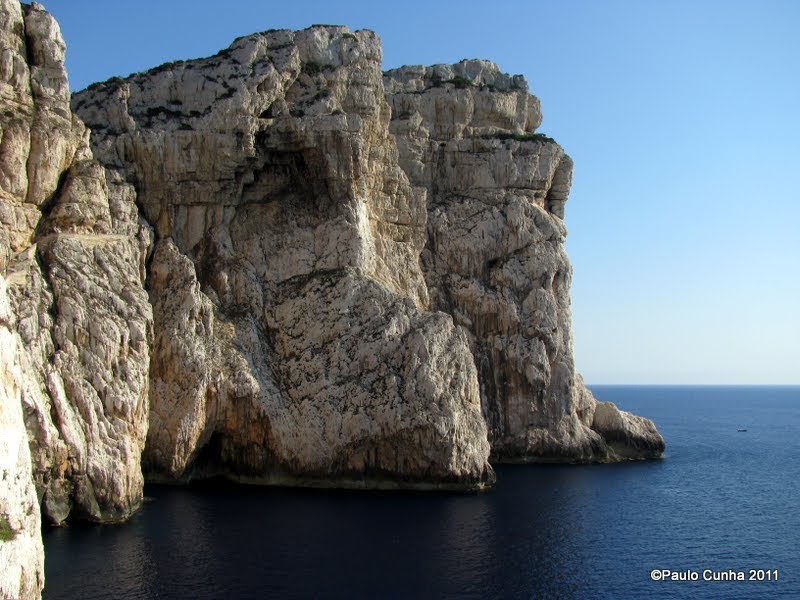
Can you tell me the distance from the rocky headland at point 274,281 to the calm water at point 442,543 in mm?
3550

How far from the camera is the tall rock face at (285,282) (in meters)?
53.1

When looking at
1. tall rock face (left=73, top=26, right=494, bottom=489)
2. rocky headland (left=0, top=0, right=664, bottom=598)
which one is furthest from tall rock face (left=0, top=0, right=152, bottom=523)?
tall rock face (left=73, top=26, right=494, bottom=489)

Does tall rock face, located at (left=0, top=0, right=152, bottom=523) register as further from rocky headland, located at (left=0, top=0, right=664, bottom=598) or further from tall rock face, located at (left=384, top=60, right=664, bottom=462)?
tall rock face, located at (left=384, top=60, right=664, bottom=462)

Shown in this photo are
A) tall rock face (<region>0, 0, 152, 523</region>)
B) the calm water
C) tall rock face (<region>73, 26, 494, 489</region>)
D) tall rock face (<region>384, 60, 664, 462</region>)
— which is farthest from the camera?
tall rock face (<region>384, 60, 664, 462</region>)

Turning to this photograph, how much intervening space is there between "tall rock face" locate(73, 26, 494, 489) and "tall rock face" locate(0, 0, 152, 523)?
631cm

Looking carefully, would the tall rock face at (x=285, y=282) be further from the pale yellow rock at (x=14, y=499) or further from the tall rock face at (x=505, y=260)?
the pale yellow rock at (x=14, y=499)

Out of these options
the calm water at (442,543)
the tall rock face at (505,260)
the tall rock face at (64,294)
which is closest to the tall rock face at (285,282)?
the calm water at (442,543)

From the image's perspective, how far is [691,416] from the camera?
486ft

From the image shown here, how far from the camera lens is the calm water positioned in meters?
34.4

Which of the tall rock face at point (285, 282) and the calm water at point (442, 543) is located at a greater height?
the tall rock face at point (285, 282)

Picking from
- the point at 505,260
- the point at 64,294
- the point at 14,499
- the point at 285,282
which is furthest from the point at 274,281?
the point at 14,499

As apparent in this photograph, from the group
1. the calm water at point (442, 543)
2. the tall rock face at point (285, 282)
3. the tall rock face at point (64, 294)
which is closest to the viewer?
the calm water at point (442, 543)

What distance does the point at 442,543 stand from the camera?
40844 millimetres

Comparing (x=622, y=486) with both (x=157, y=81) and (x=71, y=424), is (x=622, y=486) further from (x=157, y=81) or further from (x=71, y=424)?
(x=157, y=81)
